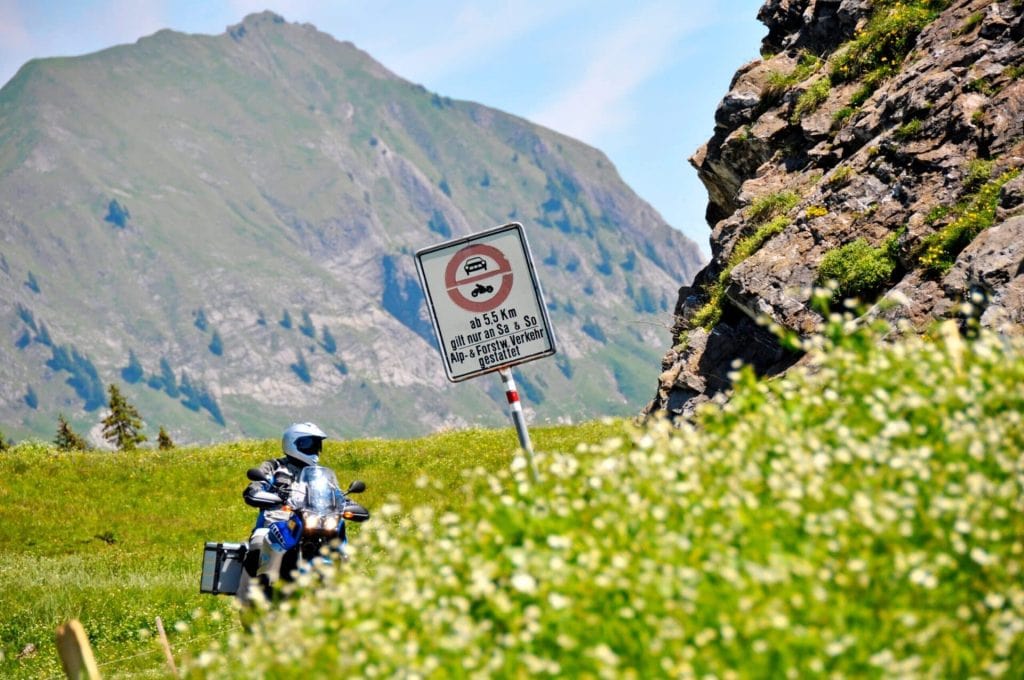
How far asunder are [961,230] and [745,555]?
42.9ft

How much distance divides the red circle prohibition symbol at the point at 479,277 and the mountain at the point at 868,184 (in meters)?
4.05

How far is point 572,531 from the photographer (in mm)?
8258

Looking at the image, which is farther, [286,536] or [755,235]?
[755,235]

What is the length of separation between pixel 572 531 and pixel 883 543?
2.12 meters

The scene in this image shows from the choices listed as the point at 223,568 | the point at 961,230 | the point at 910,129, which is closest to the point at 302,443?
the point at 223,568

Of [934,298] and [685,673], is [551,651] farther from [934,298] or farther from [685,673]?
[934,298]

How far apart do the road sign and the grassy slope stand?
7.01m

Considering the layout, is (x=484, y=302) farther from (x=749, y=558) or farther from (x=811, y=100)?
(x=811, y=100)

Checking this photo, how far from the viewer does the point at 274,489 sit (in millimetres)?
17016

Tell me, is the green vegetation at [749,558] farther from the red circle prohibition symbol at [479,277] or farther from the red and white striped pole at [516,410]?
the red circle prohibition symbol at [479,277]

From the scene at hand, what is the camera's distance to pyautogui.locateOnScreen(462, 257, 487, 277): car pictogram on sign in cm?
1425

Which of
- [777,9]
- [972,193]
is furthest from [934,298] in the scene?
[777,9]

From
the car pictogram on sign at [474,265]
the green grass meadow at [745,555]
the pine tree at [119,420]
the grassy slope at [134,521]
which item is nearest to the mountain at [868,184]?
the grassy slope at [134,521]

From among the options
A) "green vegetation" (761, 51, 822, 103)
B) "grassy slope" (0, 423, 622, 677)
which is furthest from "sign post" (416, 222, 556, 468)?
"green vegetation" (761, 51, 822, 103)
